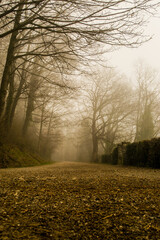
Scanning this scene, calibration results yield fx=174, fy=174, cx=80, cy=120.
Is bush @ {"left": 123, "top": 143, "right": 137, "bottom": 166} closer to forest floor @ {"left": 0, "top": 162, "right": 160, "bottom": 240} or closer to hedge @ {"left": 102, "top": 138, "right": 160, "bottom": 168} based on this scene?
hedge @ {"left": 102, "top": 138, "right": 160, "bottom": 168}

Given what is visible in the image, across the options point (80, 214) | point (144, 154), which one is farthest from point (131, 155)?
point (80, 214)

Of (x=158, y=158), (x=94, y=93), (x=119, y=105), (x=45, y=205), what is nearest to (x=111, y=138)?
(x=119, y=105)

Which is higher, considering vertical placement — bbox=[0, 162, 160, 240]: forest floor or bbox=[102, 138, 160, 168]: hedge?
bbox=[102, 138, 160, 168]: hedge

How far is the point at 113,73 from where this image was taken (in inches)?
750

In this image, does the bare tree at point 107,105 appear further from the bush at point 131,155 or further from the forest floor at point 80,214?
the forest floor at point 80,214

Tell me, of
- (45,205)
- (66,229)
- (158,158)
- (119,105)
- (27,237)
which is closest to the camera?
(27,237)

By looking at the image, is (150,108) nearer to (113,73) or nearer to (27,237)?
(113,73)

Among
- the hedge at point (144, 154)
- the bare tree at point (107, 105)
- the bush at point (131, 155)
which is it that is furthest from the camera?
the bare tree at point (107, 105)

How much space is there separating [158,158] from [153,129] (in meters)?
16.1

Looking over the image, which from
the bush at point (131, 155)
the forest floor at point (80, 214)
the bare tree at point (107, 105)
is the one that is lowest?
the forest floor at point (80, 214)

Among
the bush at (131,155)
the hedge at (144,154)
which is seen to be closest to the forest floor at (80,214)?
the hedge at (144,154)

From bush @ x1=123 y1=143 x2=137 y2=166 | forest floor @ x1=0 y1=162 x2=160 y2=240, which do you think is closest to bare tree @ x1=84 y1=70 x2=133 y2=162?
bush @ x1=123 y1=143 x2=137 y2=166

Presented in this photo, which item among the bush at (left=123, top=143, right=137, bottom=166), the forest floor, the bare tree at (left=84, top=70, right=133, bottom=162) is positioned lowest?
the forest floor

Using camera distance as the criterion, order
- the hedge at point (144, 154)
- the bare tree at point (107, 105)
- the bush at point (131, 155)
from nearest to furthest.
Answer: the hedge at point (144, 154) → the bush at point (131, 155) → the bare tree at point (107, 105)
